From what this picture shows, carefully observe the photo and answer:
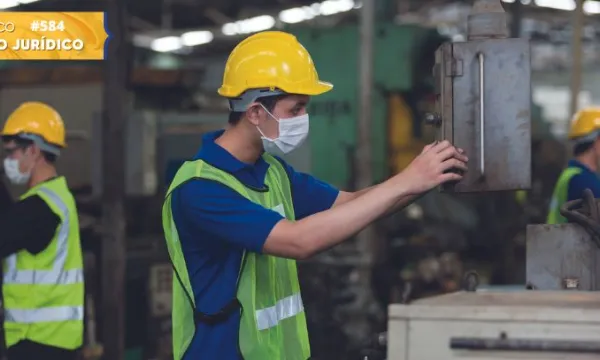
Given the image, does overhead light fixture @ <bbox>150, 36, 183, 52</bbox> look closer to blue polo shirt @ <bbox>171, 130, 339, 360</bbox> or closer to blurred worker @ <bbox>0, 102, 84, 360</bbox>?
blurred worker @ <bbox>0, 102, 84, 360</bbox>

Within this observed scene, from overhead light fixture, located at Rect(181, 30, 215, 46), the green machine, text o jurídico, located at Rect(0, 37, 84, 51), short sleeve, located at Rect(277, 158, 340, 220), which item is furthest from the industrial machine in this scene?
overhead light fixture, located at Rect(181, 30, 215, 46)

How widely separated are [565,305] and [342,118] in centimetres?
921

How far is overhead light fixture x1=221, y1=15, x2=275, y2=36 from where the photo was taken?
17547 millimetres

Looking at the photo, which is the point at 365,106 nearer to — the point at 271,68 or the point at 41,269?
the point at 41,269

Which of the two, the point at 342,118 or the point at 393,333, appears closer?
the point at 393,333

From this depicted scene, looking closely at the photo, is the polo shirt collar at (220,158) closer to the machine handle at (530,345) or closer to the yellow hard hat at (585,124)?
the machine handle at (530,345)

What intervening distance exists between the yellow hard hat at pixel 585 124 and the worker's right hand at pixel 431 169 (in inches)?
155

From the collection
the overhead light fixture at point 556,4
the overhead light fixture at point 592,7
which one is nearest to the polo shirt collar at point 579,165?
the overhead light fixture at point 592,7

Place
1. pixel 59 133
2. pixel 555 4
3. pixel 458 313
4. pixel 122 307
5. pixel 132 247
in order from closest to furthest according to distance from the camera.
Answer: pixel 458 313 < pixel 59 133 < pixel 122 307 < pixel 132 247 < pixel 555 4

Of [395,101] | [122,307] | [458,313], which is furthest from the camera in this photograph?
[395,101]

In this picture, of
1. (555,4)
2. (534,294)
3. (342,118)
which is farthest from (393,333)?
(555,4)

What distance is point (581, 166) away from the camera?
6488 millimetres

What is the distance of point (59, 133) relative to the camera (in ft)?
18.8

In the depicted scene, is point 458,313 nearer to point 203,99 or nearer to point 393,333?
point 393,333
